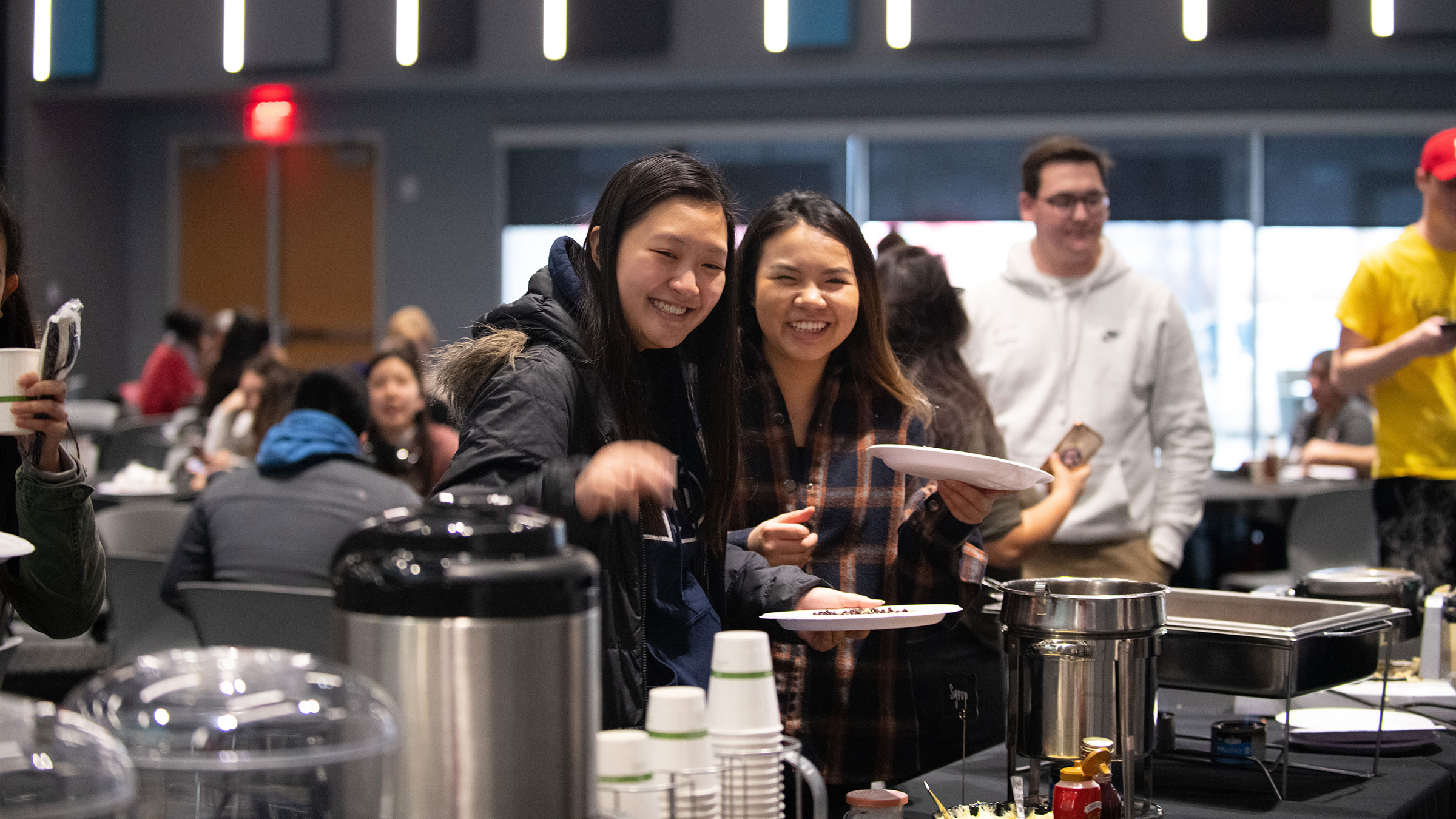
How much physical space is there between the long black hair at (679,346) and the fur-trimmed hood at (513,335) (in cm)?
3

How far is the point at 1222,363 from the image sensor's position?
868 centimetres

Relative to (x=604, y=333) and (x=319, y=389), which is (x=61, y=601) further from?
(x=319, y=389)

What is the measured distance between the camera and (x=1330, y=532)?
14.8 ft

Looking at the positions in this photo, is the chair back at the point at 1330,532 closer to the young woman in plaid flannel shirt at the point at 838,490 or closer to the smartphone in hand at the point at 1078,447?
the smartphone in hand at the point at 1078,447

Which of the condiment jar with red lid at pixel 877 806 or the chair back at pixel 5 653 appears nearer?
the condiment jar with red lid at pixel 877 806

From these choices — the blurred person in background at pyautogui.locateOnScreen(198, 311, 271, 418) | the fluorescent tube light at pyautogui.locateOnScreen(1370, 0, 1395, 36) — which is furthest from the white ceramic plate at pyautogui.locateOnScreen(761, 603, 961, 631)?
the fluorescent tube light at pyautogui.locateOnScreen(1370, 0, 1395, 36)

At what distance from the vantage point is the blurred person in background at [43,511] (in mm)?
1645

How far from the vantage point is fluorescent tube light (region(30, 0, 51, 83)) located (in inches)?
350

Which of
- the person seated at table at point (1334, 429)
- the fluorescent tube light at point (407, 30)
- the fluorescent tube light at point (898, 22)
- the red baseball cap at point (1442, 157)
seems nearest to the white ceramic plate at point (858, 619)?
the red baseball cap at point (1442, 157)

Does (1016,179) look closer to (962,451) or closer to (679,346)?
(962,451)

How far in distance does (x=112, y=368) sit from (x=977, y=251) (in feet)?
21.3

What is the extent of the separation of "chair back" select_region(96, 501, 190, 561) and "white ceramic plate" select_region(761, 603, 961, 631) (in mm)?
2812

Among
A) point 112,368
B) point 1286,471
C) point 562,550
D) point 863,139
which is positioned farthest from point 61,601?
point 112,368

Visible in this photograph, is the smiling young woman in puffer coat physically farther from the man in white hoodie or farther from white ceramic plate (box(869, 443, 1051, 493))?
the man in white hoodie
